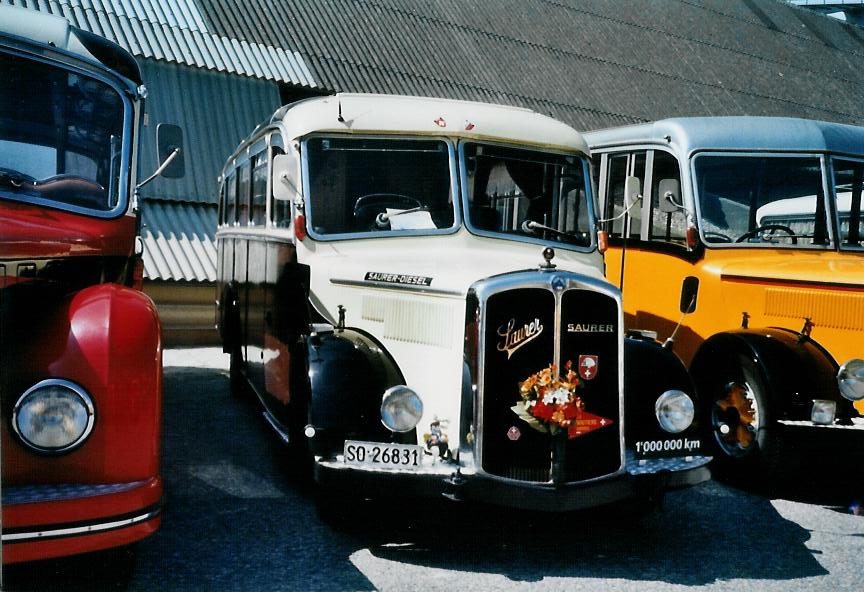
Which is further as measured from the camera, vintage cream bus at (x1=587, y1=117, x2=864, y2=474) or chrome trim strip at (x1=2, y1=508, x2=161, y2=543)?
vintage cream bus at (x1=587, y1=117, x2=864, y2=474)

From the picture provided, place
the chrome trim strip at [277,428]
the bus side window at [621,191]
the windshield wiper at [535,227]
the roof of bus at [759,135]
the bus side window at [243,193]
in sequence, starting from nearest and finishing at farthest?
the chrome trim strip at [277,428]
the windshield wiper at [535,227]
the roof of bus at [759,135]
the bus side window at [243,193]
the bus side window at [621,191]

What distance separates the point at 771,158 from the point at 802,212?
0.46m

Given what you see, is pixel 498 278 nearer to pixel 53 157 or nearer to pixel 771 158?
pixel 53 157

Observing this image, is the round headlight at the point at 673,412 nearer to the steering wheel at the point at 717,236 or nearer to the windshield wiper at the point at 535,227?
the windshield wiper at the point at 535,227

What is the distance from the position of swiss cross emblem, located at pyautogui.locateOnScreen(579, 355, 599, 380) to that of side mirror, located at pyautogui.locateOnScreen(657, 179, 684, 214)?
258cm

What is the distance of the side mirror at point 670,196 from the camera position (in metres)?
6.50

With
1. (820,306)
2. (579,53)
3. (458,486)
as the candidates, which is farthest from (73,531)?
(579,53)

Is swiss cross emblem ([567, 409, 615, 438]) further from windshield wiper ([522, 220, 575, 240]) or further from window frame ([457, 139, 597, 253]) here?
windshield wiper ([522, 220, 575, 240])

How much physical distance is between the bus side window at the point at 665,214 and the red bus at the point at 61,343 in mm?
4045

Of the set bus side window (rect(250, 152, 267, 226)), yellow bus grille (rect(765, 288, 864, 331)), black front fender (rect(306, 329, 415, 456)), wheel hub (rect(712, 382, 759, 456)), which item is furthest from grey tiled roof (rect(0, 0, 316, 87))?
wheel hub (rect(712, 382, 759, 456))

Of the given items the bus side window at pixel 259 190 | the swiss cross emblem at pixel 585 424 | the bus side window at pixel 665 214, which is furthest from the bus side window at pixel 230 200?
the swiss cross emblem at pixel 585 424

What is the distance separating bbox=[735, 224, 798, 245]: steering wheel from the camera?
21.2 feet

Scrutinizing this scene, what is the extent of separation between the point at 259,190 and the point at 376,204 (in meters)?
1.47

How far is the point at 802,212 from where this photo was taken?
6.54 metres
